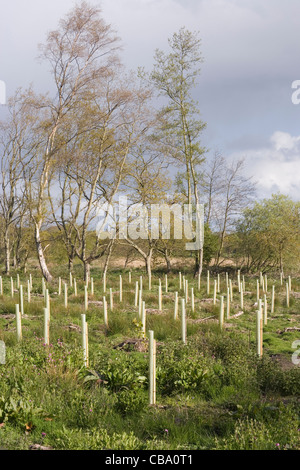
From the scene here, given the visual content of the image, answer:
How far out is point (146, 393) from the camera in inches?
318

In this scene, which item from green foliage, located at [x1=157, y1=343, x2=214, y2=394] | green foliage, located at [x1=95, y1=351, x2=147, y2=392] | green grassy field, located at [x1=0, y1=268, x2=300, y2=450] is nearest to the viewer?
green grassy field, located at [x1=0, y1=268, x2=300, y2=450]

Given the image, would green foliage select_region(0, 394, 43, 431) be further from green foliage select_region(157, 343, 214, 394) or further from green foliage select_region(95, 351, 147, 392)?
green foliage select_region(157, 343, 214, 394)

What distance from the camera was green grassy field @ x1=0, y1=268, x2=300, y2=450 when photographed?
606cm

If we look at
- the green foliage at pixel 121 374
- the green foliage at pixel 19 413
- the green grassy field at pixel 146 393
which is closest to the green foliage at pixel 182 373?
the green grassy field at pixel 146 393

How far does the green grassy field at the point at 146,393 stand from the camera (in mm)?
6062

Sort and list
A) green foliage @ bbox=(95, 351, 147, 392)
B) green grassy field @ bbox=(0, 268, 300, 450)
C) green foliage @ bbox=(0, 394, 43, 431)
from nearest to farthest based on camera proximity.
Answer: green grassy field @ bbox=(0, 268, 300, 450) < green foliage @ bbox=(0, 394, 43, 431) < green foliage @ bbox=(95, 351, 147, 392)

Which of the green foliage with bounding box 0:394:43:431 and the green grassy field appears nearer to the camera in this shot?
the green grassy field

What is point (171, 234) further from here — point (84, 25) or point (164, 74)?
point (84, 25)

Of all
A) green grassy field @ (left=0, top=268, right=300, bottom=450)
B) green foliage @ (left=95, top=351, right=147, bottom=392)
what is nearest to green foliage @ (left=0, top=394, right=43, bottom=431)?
green grassy field @ (left=0, top=268, right=300, bottom=450)

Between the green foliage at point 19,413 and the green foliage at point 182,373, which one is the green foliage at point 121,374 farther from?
the green foliage at point 19,413

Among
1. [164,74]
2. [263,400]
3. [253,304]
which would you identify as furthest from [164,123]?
[263,400]

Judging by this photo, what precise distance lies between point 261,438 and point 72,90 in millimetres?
24861

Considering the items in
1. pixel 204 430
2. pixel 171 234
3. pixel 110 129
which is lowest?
pixel 204 430

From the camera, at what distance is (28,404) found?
22.5 ft
